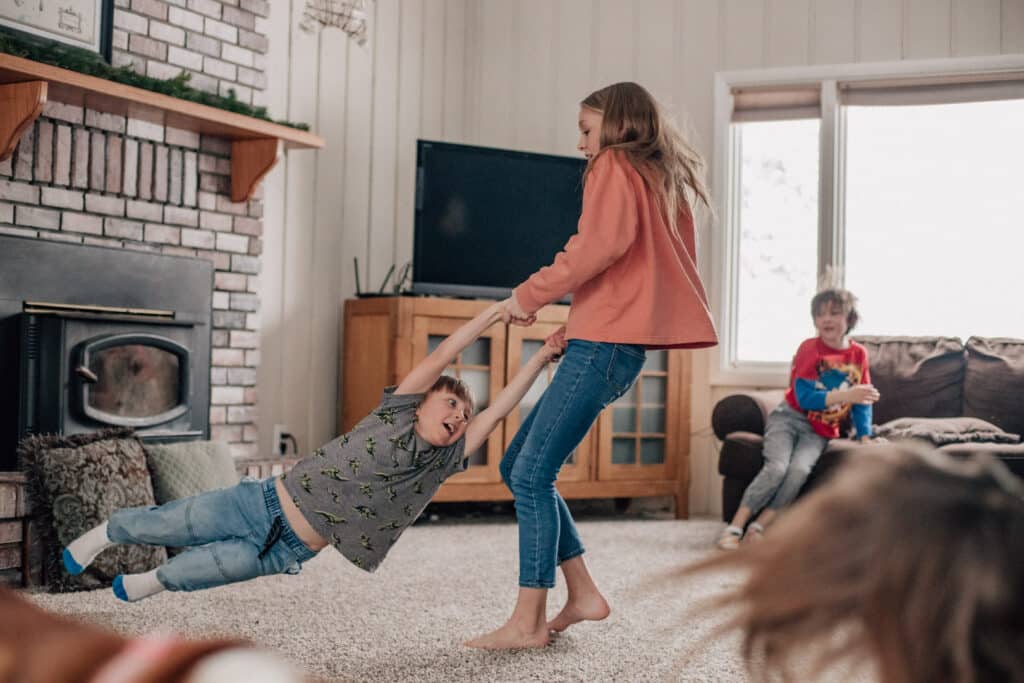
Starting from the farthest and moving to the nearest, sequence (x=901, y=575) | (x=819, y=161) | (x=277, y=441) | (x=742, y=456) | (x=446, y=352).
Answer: (x=819, y=161) < (x=277, y=441) < (x=742, y=456) < (x=446, y=352) < (x=901, y=575)

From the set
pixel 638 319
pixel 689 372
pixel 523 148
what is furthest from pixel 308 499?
pixel 523 148

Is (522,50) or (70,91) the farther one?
(522,50)

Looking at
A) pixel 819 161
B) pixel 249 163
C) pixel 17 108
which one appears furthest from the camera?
pixel 819 161

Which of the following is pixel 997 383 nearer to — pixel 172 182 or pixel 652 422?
pixel 652 422

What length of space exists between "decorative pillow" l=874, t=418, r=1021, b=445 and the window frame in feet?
2.76

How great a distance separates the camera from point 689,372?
4719 millimetres

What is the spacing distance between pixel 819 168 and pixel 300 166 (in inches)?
90.2

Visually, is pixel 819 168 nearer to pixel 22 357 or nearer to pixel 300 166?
pixel 300 166

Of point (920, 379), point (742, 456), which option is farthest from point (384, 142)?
point (920, 379)

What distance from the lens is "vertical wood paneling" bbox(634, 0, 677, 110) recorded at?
16.6 ft

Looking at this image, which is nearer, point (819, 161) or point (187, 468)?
point (187, 468)

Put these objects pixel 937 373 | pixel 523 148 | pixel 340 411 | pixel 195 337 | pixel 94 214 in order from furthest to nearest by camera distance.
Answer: pixel 523 148 < pixel 340 411 < pixel 937 373 < pixel 195 337 < pixel 94 214

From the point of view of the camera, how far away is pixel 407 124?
16.5 feet

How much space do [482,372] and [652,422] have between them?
0.83m
